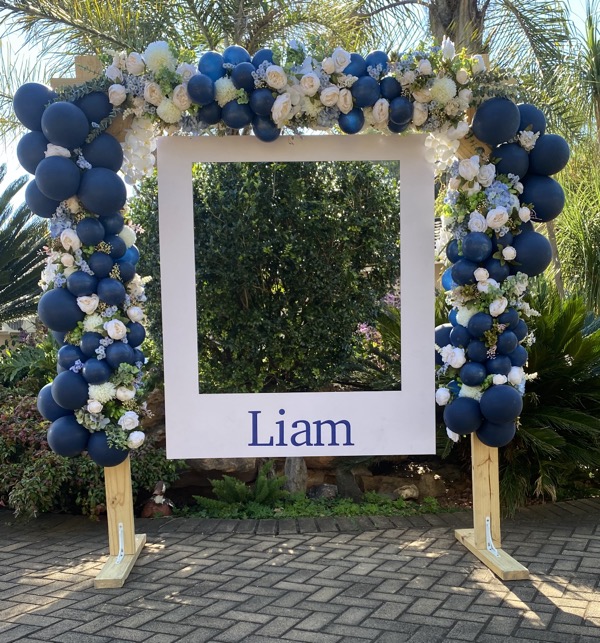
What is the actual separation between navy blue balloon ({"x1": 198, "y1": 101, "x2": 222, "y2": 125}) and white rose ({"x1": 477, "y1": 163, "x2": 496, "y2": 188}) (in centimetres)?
147

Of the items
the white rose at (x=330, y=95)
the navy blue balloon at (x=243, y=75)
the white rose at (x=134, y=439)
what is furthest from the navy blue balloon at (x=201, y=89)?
the white rose at (x=134, y=439)

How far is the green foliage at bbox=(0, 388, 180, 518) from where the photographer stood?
426 cm

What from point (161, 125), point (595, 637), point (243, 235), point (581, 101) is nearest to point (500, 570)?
point (595, 637)

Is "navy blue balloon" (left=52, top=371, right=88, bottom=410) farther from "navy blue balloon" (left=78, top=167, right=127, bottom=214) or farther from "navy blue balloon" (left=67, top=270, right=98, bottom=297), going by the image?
"navy blue balloon" (left=78, top=167, right=127, bottom=214)

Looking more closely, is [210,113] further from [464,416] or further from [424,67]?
[464,416]

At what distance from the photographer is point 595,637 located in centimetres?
272

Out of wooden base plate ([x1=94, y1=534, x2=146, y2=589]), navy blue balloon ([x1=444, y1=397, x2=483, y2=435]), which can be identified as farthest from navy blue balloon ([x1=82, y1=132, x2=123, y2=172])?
navy blue balloon ([x1=444, y1=397, x2=483, y2=435])

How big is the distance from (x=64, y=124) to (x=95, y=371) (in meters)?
1.28

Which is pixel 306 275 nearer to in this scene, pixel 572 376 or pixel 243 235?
pixel 243 235

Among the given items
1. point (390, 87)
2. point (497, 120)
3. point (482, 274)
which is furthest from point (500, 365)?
point (390, 87)

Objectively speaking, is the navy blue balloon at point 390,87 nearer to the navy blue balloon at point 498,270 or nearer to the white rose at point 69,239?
the navy blue balloon at point 498,270

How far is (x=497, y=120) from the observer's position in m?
3.44

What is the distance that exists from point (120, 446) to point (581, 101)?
698cm

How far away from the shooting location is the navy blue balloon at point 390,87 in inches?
139
